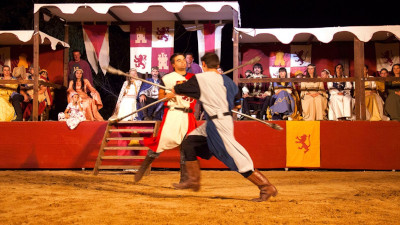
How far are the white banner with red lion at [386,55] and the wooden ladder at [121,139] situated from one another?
6.46m

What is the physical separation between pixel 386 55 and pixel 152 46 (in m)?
6.22

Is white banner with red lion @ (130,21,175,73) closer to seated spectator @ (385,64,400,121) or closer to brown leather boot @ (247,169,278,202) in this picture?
seated spectator @ (385,64,400,121)

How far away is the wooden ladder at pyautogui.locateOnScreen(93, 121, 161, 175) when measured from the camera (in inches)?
374

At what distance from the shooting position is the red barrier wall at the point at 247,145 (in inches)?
399

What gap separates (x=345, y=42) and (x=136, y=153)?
651 centimetres

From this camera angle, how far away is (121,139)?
959cm

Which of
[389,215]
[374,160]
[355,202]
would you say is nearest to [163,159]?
[374,160]

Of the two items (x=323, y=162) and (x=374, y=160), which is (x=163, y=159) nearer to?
(x=323, y=162)

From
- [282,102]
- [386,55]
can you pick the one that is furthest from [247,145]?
[386,55]

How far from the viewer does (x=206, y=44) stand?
12031mm

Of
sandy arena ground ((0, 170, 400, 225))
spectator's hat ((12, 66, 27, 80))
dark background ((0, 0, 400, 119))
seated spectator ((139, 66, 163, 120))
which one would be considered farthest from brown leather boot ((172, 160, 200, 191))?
dark background ((0, 0, 400, 119))

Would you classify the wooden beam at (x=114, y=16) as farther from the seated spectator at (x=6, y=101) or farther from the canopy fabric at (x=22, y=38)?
the seated spectator at (x=6, y=101)

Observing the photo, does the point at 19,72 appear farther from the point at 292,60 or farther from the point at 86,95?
the point at 292,60

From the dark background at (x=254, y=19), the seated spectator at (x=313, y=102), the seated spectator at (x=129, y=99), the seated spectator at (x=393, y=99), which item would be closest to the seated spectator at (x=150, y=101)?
the seated spectator at (x=129, y=99)
